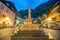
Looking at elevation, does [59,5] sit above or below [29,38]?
above

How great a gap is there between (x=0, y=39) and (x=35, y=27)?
27.5 ft

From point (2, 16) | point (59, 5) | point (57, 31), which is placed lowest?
point (57, 31)

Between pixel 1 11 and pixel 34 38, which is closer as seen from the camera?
pixel 34 38

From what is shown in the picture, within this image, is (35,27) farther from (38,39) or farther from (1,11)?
(1,11)

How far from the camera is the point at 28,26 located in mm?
20953

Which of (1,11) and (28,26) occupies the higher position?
(1,11)

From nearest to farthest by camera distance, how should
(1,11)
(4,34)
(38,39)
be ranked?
1. (38,39)
2. (4,34)
3. (1,11)

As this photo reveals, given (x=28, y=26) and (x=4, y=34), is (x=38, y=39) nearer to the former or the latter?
(x=4, y=34)

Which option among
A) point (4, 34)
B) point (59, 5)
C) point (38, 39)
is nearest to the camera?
point (38, 39)

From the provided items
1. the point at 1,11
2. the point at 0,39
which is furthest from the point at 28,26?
the point at 1,11

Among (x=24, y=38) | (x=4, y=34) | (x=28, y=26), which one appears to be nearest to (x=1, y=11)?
(x=28, y=26)

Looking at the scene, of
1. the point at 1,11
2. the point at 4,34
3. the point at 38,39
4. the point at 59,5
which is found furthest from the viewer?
the point at 59,5

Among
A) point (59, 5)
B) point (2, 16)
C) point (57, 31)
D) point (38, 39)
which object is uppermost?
point (59, 5)

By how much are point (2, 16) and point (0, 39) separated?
1725 cm
